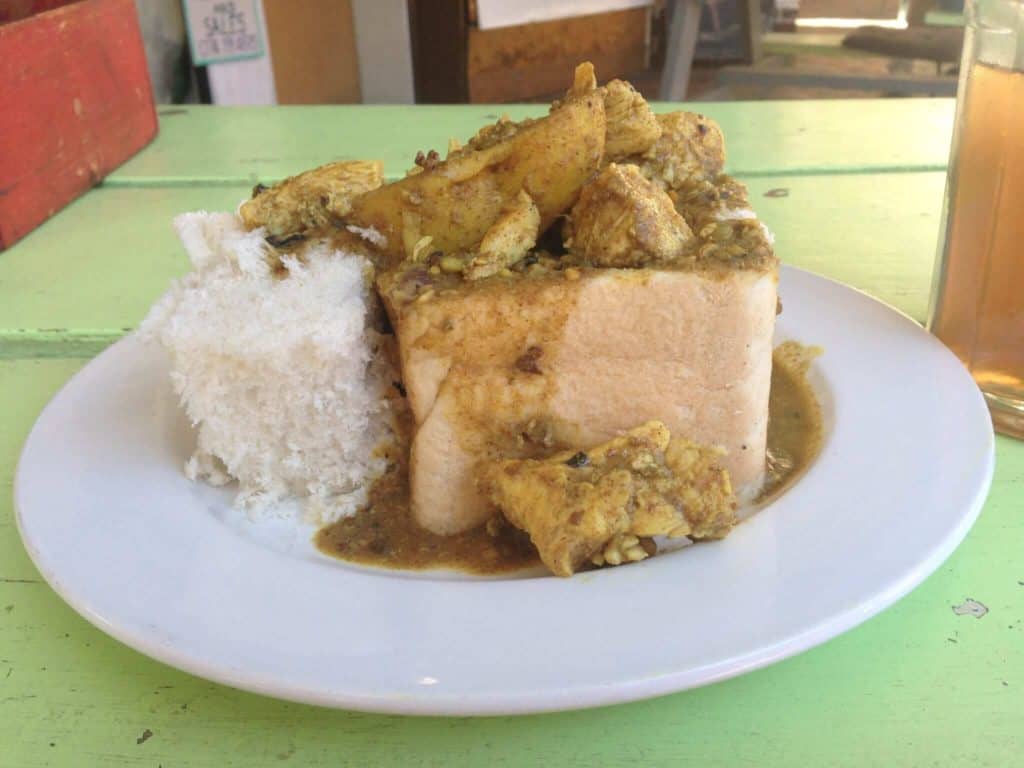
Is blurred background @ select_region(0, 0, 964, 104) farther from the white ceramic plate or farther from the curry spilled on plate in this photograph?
the white ceramic plate

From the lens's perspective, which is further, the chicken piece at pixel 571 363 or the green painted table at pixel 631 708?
the chicken piece at pixel 571 363

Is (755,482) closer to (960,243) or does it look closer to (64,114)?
(960,243)

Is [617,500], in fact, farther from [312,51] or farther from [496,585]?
[312,51]

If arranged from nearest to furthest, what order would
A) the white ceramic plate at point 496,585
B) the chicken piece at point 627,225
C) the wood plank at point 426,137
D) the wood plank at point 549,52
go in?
the white ceramic plate at point 496,585
the chicken piece at point 627,225
the wood plank at point 426,137
the wood plank at point 549,52

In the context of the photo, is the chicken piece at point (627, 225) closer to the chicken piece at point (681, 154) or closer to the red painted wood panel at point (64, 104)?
the chicken piece at point (681, 154)

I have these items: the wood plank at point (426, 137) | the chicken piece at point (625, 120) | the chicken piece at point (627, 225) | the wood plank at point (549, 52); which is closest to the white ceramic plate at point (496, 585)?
the chicken piece at point (627, 225)

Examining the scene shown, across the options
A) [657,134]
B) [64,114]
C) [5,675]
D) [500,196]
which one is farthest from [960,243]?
[64,114]
